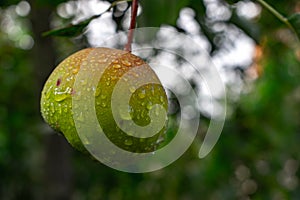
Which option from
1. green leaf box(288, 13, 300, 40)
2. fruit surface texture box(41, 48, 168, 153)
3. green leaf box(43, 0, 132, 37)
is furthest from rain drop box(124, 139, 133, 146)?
green leaf box(288, 13, 300, 40)

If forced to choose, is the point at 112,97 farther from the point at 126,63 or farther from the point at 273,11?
the point at 273,11

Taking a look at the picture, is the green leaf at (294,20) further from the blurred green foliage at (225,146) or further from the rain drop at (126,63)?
the blurred green foliage at (225,146)

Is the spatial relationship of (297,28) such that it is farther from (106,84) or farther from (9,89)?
(9,89)

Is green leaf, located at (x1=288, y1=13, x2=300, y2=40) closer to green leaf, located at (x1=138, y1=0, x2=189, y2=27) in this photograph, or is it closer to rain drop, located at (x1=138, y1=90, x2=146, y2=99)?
green leaf, located at (x1=138, y1=0, x2=189, y2=27)

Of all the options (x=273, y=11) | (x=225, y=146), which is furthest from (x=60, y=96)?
(x=225, y=146)

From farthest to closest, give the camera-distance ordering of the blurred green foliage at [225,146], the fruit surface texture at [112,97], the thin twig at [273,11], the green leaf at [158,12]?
1. the blurred green foliage at [225,146]
2. the green leaf at [158,12]
3. the thin twig at [273,11]
4. the fruit surface texture at [112,97]

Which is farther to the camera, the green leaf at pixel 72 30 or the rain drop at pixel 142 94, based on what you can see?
the green leaf at pixel 72 30

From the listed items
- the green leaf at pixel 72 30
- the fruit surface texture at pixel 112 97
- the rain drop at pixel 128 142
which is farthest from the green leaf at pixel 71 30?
the rain drop at pixel 128 142

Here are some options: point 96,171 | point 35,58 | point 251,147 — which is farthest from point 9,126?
point 251,147
